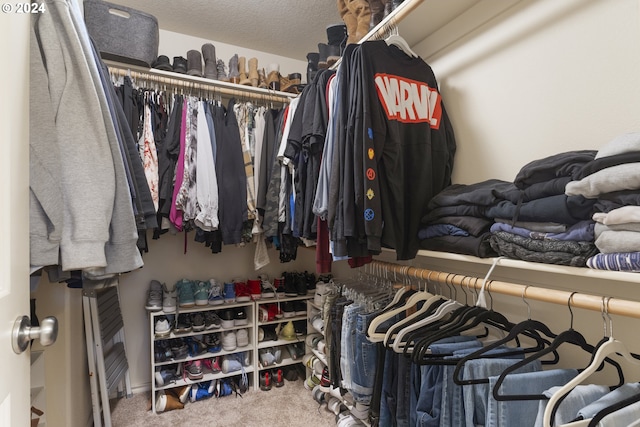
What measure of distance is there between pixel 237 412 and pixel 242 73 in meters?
2.22

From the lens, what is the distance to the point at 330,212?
1144 millimetres

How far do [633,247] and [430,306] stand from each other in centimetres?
67

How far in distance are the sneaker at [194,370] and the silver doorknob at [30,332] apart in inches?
65.3

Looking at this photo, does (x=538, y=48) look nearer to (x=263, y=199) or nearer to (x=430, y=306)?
(x=430, y=306)

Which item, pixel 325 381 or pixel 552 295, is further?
pixel 325 381

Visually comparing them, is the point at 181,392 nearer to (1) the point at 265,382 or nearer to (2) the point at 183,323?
(2) the point at 183,323

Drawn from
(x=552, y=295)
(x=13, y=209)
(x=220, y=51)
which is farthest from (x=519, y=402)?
(x=220, y=51)

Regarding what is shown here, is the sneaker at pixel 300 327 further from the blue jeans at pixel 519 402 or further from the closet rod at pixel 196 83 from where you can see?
the blue jeans at pixel 519 402

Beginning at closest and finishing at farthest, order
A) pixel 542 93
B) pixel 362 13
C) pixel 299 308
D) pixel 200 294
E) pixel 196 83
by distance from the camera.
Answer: pixel 542 93 → pixel 362 13 → pixel 196 83 → pixel 200 294 → pixel 299 308

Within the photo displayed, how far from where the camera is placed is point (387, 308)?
130cm

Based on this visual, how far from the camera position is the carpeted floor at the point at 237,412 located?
1853 mm

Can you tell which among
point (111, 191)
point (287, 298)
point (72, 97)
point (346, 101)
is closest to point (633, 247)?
point (346, 101)

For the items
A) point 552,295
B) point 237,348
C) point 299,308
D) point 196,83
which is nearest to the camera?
point 552,295

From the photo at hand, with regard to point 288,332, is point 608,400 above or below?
above
